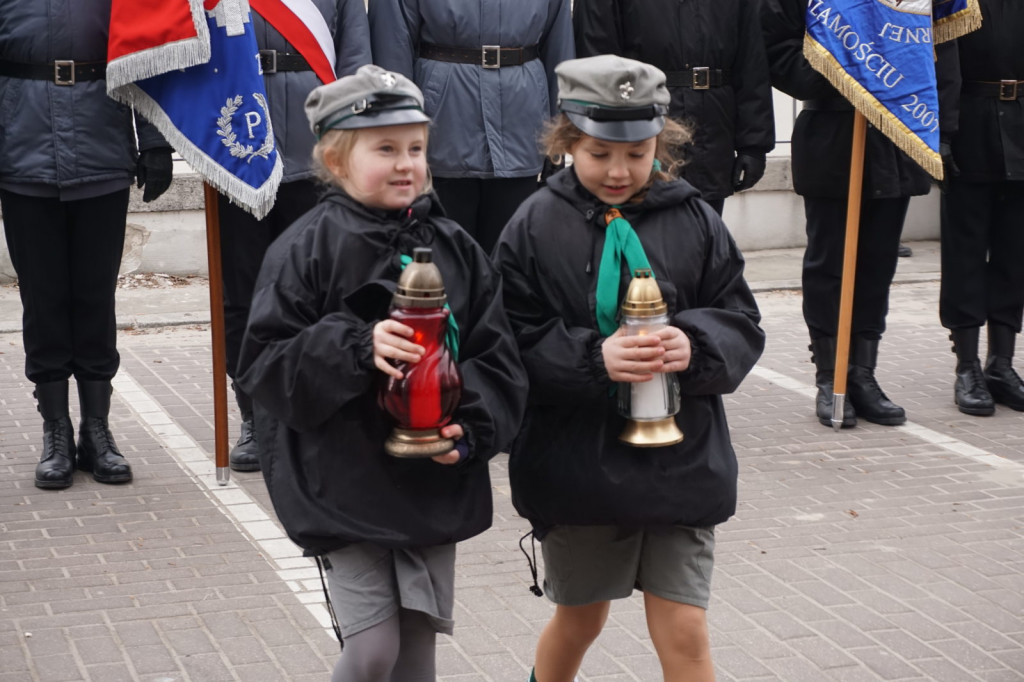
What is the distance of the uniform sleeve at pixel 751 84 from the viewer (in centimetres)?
623

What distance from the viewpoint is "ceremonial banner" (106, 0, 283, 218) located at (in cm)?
520

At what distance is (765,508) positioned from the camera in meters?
5.53

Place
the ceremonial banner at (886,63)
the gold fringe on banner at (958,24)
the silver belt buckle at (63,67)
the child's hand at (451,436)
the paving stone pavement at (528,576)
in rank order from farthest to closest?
the gold fringe on banner at (958,24)
the ceremonial banner at (886,63)
the silver belt buckle at (63,67)
the paving stone pavement at (528,576)
the child's hand at (451,436)

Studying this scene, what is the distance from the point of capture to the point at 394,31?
5.82 m

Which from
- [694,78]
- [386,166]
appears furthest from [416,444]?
[694,78]

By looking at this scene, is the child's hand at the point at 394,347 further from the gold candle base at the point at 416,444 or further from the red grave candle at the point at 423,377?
the gold candle base at the point at 416,444

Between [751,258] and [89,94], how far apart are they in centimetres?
699

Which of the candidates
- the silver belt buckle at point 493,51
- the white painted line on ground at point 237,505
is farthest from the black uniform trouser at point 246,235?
the silver belt buckle at point 493,51

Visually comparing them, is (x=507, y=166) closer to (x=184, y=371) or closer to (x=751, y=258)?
(x=184, y=371)

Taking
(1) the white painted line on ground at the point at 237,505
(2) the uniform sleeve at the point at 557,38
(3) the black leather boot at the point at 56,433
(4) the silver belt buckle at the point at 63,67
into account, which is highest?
(2) the uniform sleeve at the point at 557,38

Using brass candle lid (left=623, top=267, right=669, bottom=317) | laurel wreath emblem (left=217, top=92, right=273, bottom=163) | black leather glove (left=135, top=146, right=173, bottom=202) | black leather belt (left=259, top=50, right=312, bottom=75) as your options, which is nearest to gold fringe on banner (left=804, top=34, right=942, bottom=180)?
black leather belt (left=259, top=50, right=312, bottom=75)

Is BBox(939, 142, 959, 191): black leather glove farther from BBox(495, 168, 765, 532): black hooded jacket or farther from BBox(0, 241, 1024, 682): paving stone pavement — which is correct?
BBox(495, 168, 765, 532): black hooded jacket

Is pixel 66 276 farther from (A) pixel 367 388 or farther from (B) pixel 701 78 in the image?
(A) pixel 367 388

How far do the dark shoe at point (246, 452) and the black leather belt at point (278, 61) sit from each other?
140 centimetres
